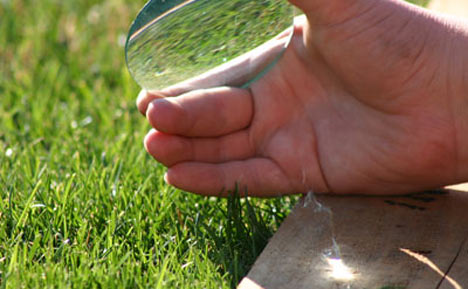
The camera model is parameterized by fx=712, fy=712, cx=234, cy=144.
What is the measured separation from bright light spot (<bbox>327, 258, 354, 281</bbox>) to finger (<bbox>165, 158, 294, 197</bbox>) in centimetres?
33

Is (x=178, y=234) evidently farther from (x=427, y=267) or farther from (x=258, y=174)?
(x=427, y=267)

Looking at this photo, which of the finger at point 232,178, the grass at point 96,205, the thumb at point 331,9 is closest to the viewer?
the grass at point 96,205

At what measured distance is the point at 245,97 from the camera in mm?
1825

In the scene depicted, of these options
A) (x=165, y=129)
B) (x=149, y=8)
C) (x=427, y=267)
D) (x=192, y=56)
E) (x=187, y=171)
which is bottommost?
(x=427, y=267)

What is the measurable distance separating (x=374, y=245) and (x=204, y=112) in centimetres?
52

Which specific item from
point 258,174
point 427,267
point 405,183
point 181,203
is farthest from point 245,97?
point 427,267

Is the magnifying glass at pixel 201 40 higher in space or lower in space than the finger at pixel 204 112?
higher

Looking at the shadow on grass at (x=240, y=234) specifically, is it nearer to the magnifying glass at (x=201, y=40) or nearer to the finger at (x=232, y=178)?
the finger at (x=232, y=178)

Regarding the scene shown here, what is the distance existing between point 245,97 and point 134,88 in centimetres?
90

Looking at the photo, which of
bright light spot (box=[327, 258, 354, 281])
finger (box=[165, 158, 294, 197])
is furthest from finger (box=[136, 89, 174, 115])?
bright light spot (box=[327, 258, 354, 281])

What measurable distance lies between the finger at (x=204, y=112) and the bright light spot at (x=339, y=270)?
0.47m

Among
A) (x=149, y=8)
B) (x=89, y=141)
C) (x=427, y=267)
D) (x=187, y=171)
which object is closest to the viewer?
(x=427, y=267)

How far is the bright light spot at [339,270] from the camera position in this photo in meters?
1.44

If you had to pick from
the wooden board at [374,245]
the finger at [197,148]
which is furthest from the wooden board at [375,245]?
the finger at [197,148]
